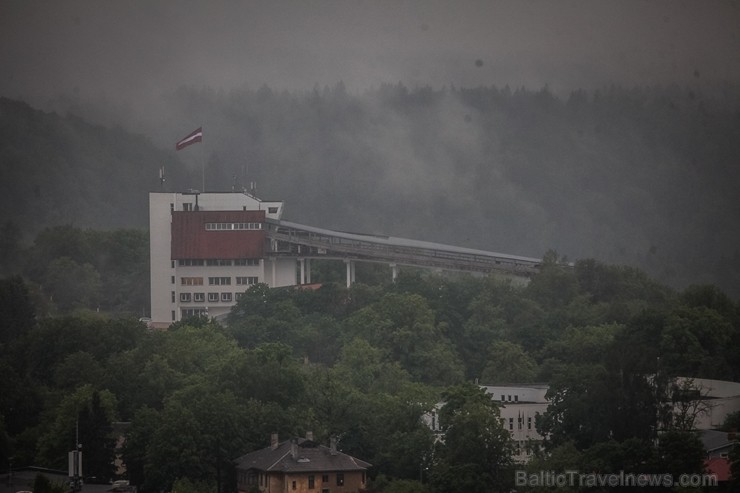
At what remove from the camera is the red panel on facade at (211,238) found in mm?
82062

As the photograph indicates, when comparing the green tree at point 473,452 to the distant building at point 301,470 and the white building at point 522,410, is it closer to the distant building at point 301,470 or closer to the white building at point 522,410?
Result: the white building at point 522,410

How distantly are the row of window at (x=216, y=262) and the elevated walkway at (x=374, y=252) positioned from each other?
36.5 inches

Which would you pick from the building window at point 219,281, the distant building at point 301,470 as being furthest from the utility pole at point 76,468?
the building window at point 219,281

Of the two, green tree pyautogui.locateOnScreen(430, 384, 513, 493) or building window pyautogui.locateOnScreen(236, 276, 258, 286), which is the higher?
building window pyautogui.locateOnScreen(236, 276, 258, 286)

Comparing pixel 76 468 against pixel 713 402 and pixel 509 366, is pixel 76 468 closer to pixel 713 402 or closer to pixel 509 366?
pixel 713 402

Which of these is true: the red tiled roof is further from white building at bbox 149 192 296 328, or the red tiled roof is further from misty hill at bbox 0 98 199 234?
misty hill at bbox 0 98 199 234

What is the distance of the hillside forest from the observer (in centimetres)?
5469

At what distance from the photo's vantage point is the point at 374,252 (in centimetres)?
8400

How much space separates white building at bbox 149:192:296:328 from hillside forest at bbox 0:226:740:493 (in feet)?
9.84

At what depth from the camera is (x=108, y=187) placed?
449 feet

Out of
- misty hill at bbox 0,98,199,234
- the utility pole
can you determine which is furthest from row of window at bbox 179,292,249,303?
misty hill at bbox 0,98,199,234

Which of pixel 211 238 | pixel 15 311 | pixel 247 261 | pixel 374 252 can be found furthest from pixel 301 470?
pixel 15 311

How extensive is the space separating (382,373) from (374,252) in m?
15.5

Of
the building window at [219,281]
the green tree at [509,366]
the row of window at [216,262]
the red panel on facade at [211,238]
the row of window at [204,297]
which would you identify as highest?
the red panel on facade at [211,238]
